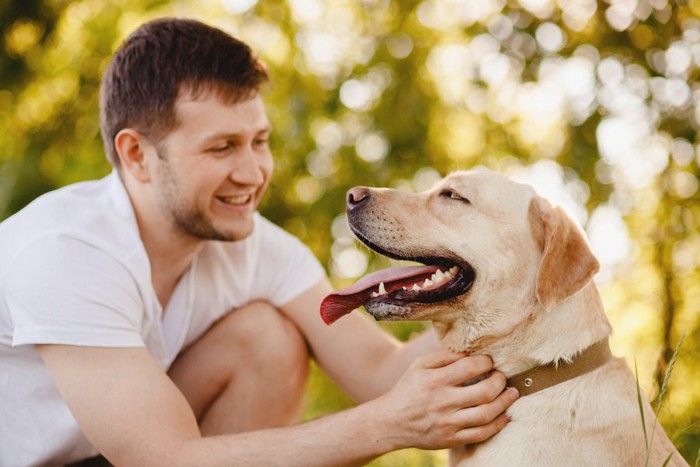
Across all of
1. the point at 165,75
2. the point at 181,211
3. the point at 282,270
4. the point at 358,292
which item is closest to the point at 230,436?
the point at 358,292

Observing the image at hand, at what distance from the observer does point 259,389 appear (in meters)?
3.15

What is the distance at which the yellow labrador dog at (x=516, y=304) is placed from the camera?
2.17m

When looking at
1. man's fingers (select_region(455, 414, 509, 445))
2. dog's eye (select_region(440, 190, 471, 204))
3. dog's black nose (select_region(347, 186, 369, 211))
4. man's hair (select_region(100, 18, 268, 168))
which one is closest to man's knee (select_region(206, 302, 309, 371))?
man's hair (select_region(100, 18, 268, 168))

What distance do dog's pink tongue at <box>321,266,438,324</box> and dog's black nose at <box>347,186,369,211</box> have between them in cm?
25

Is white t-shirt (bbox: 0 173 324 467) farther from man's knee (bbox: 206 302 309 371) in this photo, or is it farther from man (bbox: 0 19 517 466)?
man's knee (bbox: 206 302 309 371)

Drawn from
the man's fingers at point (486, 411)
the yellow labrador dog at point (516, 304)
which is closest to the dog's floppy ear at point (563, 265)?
the yellow labrador dog at point (516, 304)

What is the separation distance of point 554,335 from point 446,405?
0.38m

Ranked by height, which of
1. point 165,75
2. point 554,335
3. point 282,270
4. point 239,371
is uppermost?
point 165,75

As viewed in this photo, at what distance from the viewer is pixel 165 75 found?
296 centimetres

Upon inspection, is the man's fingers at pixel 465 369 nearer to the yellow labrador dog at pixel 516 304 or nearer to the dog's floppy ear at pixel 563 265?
the yellow labrador dog at pixel 516 304

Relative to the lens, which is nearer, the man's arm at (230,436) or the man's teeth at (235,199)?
the man's arm at (230,436)

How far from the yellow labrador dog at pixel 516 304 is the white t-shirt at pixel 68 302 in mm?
746

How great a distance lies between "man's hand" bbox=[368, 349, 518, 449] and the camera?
221cm

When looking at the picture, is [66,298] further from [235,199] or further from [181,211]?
[235,199]
